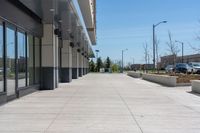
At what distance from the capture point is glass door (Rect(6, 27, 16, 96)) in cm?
1786

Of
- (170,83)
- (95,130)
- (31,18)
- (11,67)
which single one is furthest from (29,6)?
(170,83)

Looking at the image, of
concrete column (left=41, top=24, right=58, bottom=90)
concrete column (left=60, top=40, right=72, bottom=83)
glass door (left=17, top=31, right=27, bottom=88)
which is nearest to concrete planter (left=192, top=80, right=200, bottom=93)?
concrete column (left=41, top=24, right=58, bottom=90)

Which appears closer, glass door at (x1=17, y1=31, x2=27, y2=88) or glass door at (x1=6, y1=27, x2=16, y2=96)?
glass door at (x1=6, y1=27, x2=16, y2=96)

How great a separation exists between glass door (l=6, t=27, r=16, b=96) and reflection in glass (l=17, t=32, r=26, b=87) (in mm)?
1049

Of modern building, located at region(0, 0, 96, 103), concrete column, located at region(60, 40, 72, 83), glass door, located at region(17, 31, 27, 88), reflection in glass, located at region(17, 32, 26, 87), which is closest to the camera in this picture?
modern building, located at region(0, 0, 96, 103)

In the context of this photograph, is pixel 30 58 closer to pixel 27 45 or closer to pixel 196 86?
pixel 27 45

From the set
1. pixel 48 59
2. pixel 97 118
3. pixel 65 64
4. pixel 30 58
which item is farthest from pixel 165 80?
pixel 97 118

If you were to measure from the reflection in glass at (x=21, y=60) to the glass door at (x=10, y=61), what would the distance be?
1049mm

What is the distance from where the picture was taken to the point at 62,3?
31.3m

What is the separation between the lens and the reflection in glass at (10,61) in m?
17.9

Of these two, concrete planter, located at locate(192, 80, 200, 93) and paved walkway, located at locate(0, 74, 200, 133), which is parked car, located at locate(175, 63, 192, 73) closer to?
concrete planter, located at locate(192, 80, 200, 93)

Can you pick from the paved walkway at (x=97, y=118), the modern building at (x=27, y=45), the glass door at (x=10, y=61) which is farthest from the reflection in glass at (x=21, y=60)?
the paved walkway at (x=97, y=118)

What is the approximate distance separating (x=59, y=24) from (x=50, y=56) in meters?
7.05

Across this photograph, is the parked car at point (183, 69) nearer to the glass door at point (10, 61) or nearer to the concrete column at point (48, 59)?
the concrete column at point (48, 59)
